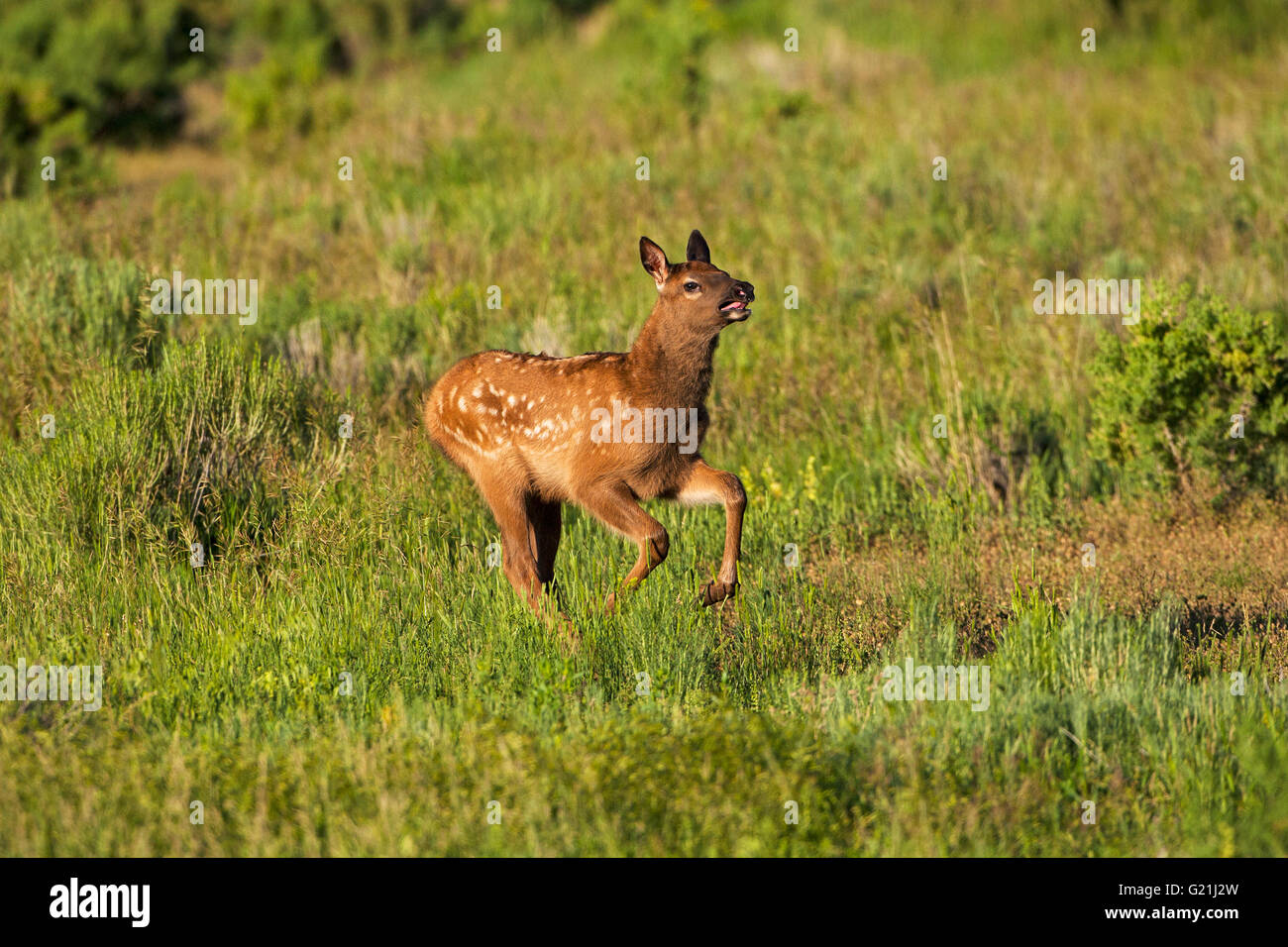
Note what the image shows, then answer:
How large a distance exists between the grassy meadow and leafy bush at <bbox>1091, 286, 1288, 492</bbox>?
34 mm

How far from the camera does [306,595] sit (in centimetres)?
818

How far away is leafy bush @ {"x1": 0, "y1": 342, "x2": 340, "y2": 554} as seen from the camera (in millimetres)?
9016

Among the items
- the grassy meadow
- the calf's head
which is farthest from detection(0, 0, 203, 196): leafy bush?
the calf's head

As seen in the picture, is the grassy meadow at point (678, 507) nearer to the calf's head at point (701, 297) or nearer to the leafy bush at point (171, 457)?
the leafy bush at point (171, 457)

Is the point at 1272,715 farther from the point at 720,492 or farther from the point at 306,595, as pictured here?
the point at 306,595

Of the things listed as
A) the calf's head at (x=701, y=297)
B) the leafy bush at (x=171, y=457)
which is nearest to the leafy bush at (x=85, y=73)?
the leafy bush at (x=171, y=457)

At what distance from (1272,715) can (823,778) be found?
6.74 ft

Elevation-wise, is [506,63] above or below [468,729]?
above

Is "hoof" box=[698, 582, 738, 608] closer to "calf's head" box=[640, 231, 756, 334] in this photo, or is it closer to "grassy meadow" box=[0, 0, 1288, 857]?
"grassy meadow" box=[0, 0, 1288, 857]

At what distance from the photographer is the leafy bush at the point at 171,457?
9016 millimetres

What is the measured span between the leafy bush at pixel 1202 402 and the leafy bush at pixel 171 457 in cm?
576

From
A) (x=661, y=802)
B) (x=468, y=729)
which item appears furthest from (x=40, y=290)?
(x=661, y=802)

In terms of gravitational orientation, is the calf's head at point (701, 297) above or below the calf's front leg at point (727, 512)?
above

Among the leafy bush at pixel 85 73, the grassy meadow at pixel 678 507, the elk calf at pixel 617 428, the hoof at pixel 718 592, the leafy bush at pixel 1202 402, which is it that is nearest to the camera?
the grassy meadow at pixel 678 507
